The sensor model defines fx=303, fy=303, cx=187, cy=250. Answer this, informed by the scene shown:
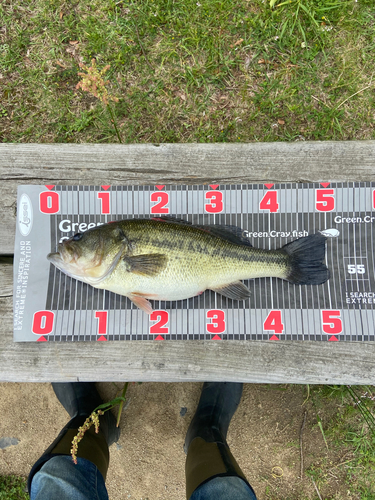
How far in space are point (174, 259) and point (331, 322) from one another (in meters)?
1.46

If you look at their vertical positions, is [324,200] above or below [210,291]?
above

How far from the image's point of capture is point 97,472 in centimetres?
269

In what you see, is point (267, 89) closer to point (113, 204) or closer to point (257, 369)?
point (113, 204)

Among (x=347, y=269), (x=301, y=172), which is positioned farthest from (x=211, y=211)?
(x=347, y=269)

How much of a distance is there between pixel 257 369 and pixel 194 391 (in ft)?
4.18

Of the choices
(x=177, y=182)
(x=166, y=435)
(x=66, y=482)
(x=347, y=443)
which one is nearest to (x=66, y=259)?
(x=177, y=182)

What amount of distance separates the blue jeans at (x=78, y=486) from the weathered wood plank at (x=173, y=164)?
6.19 feet

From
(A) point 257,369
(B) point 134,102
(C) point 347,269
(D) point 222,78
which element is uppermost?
(D) point 222,78

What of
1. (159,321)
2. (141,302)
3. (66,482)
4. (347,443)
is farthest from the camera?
(347,443)

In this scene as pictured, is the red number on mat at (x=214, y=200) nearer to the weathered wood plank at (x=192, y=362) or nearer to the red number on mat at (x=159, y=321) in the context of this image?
the red number on mat at (x=159, y=321)

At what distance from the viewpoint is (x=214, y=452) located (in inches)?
113

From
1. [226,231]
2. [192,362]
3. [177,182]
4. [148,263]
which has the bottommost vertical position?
[192,362]

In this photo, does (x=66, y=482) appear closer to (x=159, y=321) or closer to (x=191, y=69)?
(x=159, y=321)

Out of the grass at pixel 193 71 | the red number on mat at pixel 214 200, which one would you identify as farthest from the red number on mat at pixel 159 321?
the grass at pixel 193 71
